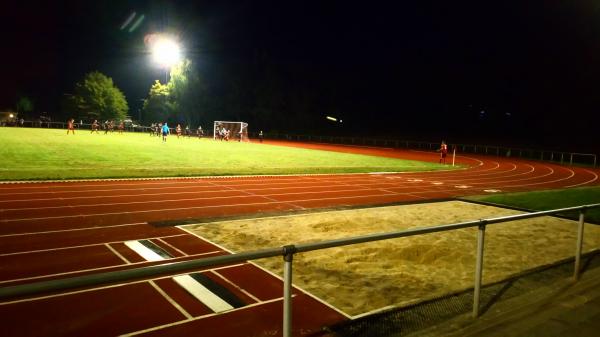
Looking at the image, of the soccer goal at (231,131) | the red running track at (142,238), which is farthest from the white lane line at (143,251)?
the soccer goal at (231,131)

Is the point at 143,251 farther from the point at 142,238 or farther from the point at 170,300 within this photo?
the point at 170,300

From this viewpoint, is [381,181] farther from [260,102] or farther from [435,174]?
[260,102]

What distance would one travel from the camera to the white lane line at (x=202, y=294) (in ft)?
17.1

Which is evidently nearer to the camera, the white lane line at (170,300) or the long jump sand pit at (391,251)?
the white lane line at (170,300)

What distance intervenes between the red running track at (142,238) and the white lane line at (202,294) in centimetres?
10

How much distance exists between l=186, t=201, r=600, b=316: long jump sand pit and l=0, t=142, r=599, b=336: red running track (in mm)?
540

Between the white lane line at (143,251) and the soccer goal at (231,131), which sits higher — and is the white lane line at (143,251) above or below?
below

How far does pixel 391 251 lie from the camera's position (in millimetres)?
7672

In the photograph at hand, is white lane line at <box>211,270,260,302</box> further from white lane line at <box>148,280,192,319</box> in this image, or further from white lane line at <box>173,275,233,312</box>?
white lane line at <box>148,280,192,319</box>

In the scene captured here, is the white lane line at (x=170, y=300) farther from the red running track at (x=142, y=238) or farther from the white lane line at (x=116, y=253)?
the white lane line at (x=116, y=253)

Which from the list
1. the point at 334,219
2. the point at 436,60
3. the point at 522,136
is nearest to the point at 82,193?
the point at 334,219

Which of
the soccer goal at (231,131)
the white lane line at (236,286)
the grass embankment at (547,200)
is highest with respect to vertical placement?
the soccer goal at (231,131)

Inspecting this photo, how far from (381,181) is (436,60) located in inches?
2261

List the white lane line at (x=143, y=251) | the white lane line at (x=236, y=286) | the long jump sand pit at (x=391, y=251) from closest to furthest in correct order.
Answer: the white lane line at (x=236, y=286) < the long jump sand pit at (x=391, y=251) < the white lane line at (x=143, y=251)
